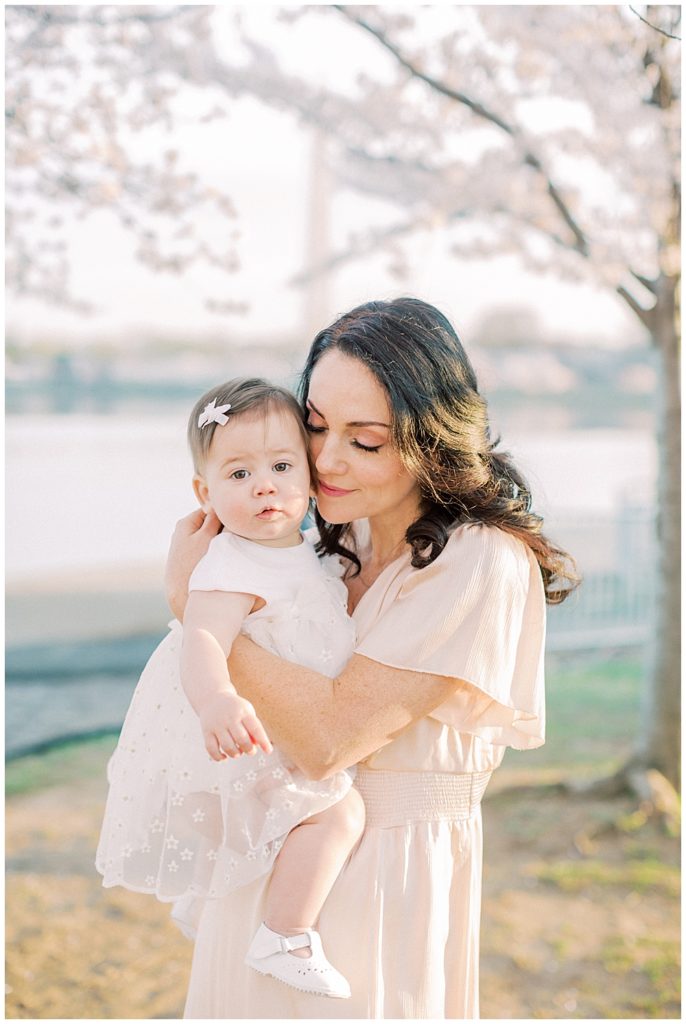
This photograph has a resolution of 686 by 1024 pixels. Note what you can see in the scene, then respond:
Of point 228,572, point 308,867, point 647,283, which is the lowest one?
point 308,867

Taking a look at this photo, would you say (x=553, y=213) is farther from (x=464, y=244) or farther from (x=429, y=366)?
(x=429, y=366)

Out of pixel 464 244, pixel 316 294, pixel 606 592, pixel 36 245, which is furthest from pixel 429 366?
pixel 316 294

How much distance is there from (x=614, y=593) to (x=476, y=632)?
264 inches

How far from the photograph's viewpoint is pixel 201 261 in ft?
17.4

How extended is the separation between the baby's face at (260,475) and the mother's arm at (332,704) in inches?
9.3

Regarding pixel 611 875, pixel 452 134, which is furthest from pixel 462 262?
pixel 611 875

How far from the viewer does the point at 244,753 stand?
1505 millimetres

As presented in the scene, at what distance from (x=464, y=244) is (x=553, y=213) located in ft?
2.15

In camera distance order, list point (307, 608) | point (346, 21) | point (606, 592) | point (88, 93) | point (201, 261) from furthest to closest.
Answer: point (606, 592)
point (201, 261)
point (88, 93)
point (346, 21)
point (307, 608)

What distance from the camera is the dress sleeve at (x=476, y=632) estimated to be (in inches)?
61.7

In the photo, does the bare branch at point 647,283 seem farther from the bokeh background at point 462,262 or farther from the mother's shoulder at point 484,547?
the mother's shoulder at point 484,547

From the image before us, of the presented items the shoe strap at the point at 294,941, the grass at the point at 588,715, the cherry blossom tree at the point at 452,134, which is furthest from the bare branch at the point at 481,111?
the shoe strap at the point at 294,941

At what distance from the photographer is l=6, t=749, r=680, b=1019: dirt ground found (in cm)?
353

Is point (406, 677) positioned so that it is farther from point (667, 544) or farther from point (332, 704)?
point (667, 544)
